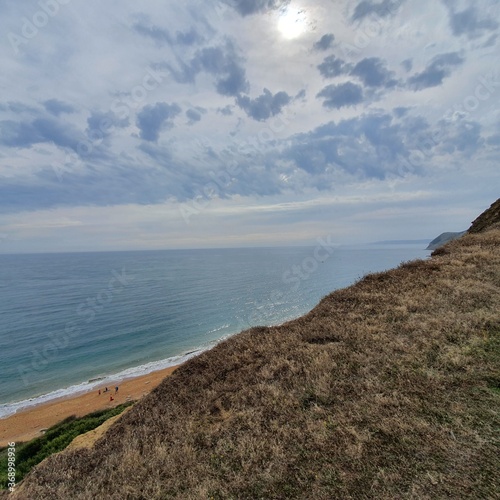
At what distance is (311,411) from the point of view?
25.8 feet

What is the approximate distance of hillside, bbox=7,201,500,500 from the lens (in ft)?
18.3

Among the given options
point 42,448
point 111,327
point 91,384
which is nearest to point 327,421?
point 42,448

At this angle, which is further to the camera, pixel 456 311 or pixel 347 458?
pixel 456 311

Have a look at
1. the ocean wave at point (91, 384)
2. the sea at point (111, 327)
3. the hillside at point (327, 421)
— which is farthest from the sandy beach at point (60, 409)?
the hillside at point (327, 421)

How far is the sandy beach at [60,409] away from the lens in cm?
2614

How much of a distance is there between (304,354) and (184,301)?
219 feet

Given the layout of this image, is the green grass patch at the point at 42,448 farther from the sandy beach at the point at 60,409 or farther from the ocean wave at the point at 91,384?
the ocean wave at the point at 91,384

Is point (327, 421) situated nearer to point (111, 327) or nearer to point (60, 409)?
point (60, 409)

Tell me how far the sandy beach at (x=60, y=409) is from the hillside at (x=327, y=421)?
2011 cm

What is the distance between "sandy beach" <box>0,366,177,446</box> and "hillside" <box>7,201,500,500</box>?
20.1m

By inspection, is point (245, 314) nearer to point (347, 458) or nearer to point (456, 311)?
point (456, 311)

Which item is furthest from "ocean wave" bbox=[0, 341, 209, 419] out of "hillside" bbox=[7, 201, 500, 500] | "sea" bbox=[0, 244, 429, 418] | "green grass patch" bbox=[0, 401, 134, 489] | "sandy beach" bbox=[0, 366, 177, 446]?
"hillside" bbox=[7, 201, 500, 500]

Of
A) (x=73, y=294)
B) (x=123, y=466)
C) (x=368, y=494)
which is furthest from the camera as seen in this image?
(x=73, y=294)

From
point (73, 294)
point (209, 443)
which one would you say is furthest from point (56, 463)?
point (73, 294)
